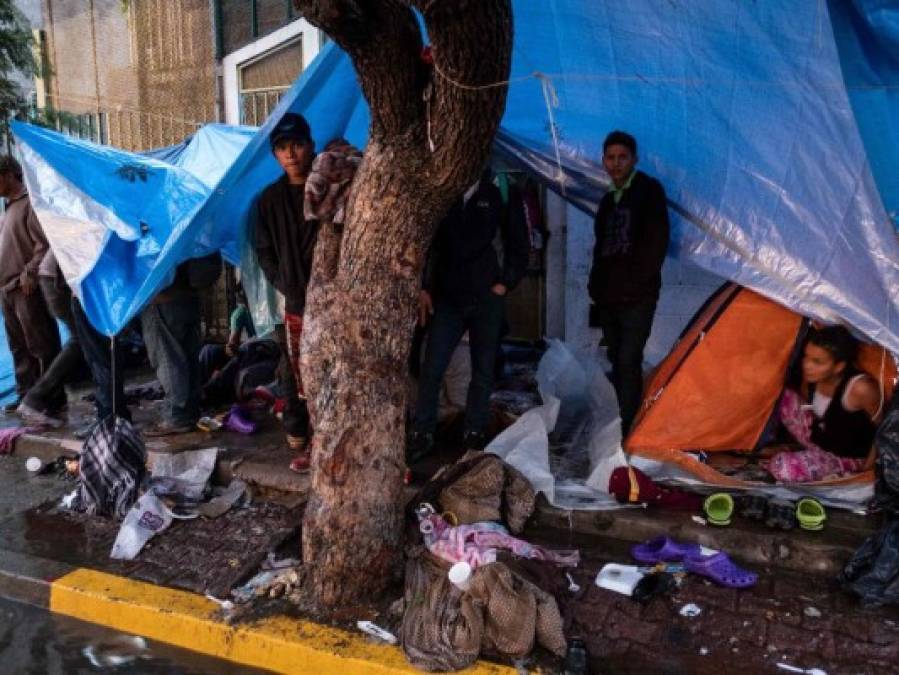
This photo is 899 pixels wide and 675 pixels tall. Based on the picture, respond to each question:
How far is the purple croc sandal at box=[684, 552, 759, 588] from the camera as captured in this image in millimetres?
3301

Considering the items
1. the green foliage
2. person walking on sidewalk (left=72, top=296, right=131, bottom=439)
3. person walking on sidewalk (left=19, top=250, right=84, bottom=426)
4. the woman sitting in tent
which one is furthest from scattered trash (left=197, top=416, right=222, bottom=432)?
the green foliage

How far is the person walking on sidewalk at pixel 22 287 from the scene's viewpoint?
554 centimetres

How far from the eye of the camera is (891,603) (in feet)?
10.2

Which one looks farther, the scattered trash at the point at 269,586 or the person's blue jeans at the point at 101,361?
the person's blue jeans at the point at 101,361

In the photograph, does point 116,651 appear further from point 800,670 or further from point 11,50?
point 11,50

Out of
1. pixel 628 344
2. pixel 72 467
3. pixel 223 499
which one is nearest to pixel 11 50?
pixel 72 467

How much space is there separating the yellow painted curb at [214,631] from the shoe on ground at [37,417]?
2205mm

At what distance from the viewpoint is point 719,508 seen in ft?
12.2

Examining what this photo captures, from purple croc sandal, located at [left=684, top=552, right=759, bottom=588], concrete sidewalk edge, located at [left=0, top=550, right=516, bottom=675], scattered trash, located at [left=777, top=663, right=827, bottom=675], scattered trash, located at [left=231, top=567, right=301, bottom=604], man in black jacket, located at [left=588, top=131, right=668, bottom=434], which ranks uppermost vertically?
man in black jacket, located at [left=588, top=131, right=668, bottom=434]

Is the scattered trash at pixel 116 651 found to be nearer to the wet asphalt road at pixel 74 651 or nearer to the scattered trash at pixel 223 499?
the wet asphalt road at pixel 74 651

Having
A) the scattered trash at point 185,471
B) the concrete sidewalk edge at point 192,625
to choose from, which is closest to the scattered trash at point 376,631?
the concrete sidewalk edge at point 192,625

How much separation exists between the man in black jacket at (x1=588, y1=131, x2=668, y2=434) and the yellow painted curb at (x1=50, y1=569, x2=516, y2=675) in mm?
2212

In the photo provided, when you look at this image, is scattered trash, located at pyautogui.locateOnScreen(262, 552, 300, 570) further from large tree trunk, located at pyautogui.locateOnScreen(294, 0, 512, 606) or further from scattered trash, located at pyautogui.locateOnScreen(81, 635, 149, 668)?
scattered trash, located at pyautogui.locateOnScreen(81, 635, 149, 668)

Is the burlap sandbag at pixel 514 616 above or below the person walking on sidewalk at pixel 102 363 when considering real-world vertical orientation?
below
